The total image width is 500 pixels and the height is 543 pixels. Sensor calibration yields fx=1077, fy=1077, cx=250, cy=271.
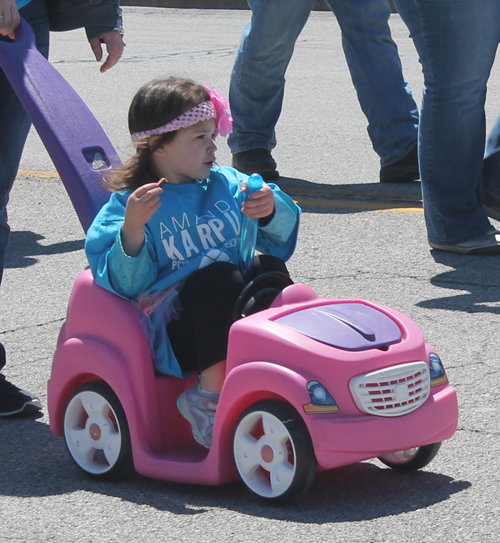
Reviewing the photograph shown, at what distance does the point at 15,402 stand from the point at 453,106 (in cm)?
241

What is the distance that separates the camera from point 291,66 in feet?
35.3

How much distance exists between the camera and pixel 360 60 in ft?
20.1

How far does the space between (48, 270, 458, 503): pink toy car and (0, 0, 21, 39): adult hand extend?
903 mm

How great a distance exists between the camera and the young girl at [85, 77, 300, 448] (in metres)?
2.83

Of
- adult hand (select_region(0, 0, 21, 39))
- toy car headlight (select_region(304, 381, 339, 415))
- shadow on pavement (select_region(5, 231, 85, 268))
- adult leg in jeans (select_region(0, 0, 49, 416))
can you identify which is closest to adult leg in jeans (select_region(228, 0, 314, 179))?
shadow on pavement (select_region(5, 231, 85, 268))

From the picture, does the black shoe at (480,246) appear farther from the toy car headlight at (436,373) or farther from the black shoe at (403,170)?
the toy car headlight at (436,373)

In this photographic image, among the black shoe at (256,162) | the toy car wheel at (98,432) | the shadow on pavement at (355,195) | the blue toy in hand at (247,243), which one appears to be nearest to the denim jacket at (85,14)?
the blue toy in hand at (247,243)

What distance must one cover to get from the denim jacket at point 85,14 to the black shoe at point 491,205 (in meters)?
A: 2.03

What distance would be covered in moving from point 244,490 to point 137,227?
744 millimetres

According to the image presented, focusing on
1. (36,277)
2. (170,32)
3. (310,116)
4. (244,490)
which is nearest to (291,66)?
(310,116)

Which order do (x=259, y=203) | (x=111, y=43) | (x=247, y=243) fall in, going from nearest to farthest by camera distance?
(x=259, y=203) → (x=247, y=243) → (x=111, y=43)

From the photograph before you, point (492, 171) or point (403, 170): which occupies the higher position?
point (492, 171)

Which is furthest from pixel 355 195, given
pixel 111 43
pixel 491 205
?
pixel 111 43

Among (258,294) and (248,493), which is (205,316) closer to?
(258,294)
